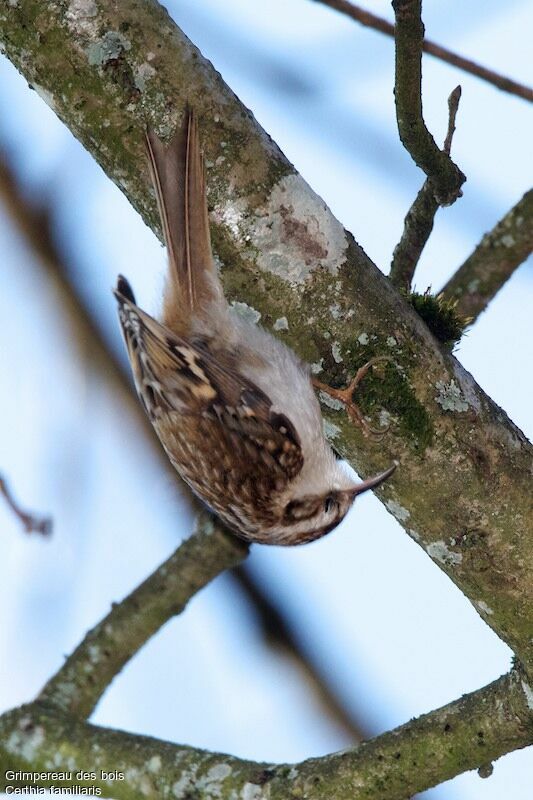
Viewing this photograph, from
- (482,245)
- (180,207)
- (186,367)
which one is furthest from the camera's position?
(482,245)

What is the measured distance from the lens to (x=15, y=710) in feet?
9.94

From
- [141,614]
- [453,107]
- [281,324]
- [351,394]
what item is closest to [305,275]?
[281,324]

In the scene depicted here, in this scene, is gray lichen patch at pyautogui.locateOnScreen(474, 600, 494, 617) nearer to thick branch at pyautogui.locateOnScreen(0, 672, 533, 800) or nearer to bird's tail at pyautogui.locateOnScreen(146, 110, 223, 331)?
thick branch at pyautogui.locateOnScreen(0, 672, 533, 800)

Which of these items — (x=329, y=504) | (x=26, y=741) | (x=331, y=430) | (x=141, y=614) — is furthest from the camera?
(x=141, y=614)

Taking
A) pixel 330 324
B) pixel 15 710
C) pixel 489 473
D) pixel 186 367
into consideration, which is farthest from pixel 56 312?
pixel 489 473

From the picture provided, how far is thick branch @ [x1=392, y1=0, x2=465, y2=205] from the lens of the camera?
7.98 ft

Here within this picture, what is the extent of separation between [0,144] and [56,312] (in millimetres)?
756

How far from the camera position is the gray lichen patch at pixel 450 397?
2318 mm

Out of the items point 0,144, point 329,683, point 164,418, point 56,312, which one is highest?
point 0,144

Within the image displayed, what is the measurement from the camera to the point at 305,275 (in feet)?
7.53

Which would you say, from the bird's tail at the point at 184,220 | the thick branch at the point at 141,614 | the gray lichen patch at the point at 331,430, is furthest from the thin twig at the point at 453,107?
the thick branch at the point at 141,614

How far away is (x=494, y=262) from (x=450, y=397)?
1507mm

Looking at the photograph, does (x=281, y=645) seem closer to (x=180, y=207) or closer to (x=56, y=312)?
(x=56, y=312)

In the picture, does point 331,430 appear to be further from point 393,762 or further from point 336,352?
point 393,762
